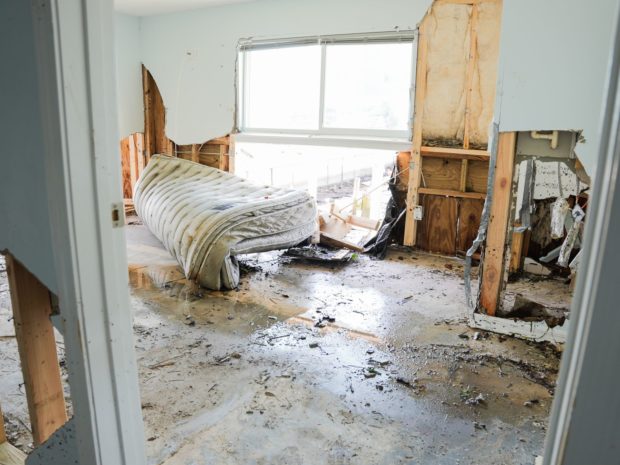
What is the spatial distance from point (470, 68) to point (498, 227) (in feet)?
7.04

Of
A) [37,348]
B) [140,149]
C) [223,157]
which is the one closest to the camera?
[37,348]

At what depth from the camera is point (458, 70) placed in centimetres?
471

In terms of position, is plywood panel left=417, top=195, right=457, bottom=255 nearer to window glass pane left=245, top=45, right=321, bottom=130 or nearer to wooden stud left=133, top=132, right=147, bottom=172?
window glass pane left=245, top=45, right=321, bottom=130

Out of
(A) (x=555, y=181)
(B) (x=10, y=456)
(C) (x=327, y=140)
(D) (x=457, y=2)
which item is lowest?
(B) (x=10, y=456)

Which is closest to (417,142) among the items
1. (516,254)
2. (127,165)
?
(516,254)

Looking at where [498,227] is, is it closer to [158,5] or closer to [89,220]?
[89,220]

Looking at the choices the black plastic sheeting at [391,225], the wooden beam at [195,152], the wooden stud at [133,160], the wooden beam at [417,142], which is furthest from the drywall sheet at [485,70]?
the wooden stud at [133,160]

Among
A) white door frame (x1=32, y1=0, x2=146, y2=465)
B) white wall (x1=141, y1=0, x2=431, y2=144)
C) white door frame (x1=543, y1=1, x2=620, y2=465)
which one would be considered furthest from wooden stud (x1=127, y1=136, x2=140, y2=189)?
white door frame (x1=543, y1=1, x2=620, y2=465)

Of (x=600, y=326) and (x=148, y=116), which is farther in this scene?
(x=148, y=116)

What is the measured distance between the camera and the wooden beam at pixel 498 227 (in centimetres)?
304

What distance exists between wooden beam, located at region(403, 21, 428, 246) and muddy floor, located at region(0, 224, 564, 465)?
→ 109 cm

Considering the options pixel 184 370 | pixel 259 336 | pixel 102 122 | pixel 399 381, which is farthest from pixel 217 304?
→ pixel 102 122

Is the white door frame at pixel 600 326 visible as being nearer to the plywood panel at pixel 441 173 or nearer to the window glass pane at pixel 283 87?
the plywood panel at pixel 441 173

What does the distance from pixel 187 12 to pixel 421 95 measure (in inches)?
131
